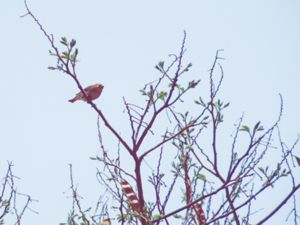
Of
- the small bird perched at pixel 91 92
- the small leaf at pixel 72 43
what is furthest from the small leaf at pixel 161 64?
the small leaf at pixel 72 43

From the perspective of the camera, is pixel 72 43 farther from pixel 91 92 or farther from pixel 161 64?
pixel 161 64

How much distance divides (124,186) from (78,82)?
3.26 feet

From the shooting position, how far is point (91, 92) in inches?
104

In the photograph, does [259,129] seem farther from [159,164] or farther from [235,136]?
[159,164]

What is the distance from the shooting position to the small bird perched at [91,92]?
8.45 feet

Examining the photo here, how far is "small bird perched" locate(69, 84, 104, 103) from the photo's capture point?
8.45 ft

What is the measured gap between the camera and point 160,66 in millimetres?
3035

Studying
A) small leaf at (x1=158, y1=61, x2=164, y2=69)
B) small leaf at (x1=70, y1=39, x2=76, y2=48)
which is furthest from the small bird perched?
small leaf at (x1=158, y1=61, x2=164, y2=69)

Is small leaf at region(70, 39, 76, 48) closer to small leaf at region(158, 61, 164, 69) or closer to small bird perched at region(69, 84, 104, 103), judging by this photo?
small bird perched at region(69, 84, 104, 103)

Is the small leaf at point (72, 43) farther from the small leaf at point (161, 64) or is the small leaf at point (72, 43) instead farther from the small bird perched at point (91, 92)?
the small leaf at point (161, 64)

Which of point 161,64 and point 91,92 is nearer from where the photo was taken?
point 91,92

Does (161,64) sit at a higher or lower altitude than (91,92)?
higher

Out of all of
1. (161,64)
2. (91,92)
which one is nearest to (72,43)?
(91,92)

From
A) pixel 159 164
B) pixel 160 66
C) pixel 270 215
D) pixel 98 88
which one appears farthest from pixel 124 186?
pixel 270 215
